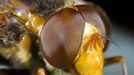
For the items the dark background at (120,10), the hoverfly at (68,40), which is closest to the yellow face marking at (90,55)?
the hoverfly at (68,40)

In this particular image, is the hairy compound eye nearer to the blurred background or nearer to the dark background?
the blurred background

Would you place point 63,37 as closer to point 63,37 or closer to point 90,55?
point 63,37

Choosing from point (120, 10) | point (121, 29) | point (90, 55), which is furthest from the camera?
point (120, 10)

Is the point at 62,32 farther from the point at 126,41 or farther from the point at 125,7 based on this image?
the point at 125,7

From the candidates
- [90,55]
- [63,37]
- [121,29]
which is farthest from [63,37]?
[121,29]

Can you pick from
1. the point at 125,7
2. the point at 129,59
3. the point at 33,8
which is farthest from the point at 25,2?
the point at 125,7

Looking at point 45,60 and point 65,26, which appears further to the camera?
point 45,60

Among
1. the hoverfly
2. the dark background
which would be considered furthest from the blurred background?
the hoverfly
